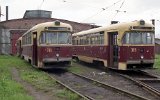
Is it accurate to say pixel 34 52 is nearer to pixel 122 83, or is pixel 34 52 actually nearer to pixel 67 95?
pixel 122 83

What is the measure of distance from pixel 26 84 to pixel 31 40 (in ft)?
32.0

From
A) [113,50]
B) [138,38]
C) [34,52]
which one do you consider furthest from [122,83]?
[34,52]

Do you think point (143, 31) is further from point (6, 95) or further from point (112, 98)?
point (6, 95)

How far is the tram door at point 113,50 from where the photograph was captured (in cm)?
2373

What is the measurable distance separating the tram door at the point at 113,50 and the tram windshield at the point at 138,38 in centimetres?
128

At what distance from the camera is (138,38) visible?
890 inches

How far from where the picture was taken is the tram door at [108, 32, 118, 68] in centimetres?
2373

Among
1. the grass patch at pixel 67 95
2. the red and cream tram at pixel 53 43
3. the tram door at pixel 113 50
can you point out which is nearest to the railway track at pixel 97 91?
the grass patch at pixel 67 95

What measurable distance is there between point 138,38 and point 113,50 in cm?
199

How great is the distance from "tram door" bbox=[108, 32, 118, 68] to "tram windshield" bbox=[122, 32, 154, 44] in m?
1.28

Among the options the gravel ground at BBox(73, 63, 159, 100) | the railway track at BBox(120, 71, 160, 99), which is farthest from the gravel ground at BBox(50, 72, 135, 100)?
the railway track at BBox(120, 71, 160, 99)

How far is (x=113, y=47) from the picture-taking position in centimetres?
2394

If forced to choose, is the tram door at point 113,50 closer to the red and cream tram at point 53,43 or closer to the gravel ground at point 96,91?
the red and cream tram at point 53,43

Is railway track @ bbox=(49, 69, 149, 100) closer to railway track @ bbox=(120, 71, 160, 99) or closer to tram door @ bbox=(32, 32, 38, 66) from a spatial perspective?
railway track @ bbox=(120, 71, 160, 99)
